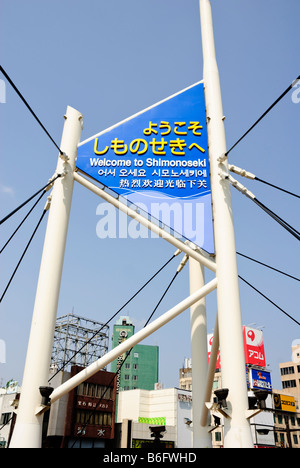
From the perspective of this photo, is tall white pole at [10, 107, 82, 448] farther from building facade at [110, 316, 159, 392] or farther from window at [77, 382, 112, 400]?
building facade at [110, 316, 159, 392]

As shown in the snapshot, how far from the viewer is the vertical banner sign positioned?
831 cm

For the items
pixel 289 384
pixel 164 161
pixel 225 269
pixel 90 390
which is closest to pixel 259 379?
pixel 289 384

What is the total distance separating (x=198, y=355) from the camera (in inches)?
350

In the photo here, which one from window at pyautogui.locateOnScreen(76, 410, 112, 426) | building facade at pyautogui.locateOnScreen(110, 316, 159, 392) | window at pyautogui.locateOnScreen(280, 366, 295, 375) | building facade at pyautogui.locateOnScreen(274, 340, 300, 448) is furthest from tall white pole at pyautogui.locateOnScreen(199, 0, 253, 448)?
window at pyautogui.locateOnScreen(280, 366, 295, 375)

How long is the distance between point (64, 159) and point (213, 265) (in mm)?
3692

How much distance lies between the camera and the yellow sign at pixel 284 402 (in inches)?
3029

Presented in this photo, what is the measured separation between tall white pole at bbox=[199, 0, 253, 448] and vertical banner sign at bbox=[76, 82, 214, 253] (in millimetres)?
301

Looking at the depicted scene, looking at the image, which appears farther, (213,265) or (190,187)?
(190,187)

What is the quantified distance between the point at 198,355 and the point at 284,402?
79.9 meters

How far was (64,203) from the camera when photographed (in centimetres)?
778

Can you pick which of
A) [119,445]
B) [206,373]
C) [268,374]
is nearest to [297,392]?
[268,374]

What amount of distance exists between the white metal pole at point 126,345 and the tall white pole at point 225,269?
0.46m

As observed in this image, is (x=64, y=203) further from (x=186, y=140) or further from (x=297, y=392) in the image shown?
(x=297, y=392)

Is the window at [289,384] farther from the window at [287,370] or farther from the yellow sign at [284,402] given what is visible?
the yellow sign at [284,402]
